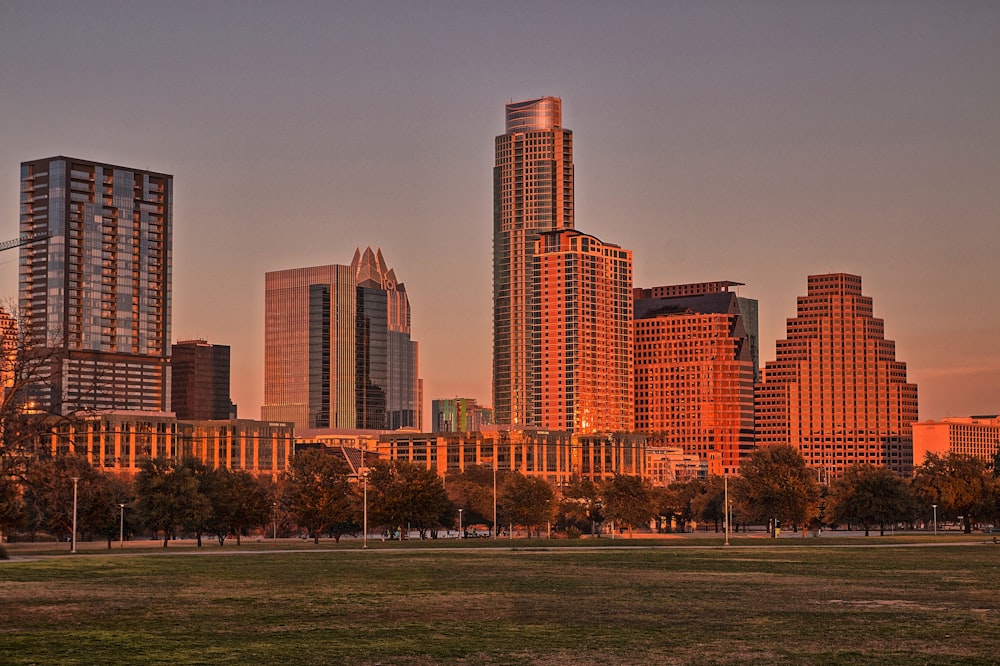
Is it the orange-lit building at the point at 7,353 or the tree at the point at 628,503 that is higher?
the orange-lit building at the point at 7,353

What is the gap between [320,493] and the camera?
140500mm

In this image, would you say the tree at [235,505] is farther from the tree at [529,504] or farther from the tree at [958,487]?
the tree at [958,487]

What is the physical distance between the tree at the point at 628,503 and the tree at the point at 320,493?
36518mm

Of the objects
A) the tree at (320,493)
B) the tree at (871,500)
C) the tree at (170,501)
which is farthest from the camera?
the tree at (871,500)

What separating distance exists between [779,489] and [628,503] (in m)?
28.3

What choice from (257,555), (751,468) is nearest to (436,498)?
(751,468)

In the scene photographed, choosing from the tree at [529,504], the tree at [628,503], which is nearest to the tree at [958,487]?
the tree at [628,503]

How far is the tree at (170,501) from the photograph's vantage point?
13325cm

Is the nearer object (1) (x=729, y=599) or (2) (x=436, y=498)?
(1) (x=729, y=599)

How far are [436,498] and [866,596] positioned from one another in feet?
316

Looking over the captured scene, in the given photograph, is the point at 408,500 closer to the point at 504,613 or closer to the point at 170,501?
the point at 170,501

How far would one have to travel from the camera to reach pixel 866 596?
50.9 meters

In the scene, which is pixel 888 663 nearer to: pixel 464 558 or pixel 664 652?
pixel 664 652

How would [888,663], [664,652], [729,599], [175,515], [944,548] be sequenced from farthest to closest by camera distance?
[175,515], [944,548], [729,599], [664,652], [888,663]
